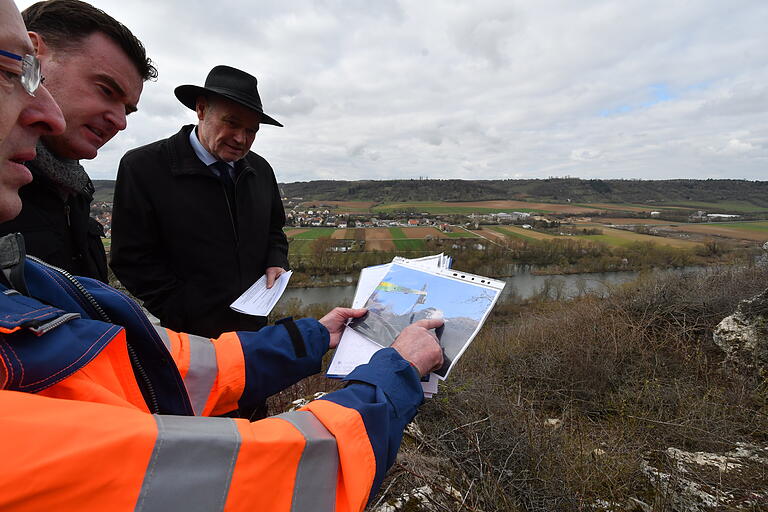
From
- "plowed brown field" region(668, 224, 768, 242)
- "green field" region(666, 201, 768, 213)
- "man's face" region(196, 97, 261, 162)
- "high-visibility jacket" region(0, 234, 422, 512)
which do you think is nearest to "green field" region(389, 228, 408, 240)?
"plowed brown field" region(668, 224, 768, 242)

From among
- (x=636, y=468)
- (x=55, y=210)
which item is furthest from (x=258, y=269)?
(x=636, y=468)

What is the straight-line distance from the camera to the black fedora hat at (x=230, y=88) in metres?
2.21

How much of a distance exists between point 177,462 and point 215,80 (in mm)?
2389

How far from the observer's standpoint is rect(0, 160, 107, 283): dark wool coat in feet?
4.93

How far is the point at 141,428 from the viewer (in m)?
0.60

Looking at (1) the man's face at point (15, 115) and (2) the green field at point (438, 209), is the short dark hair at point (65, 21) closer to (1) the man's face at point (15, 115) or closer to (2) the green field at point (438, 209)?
(1) the man's face at point (15, 115)

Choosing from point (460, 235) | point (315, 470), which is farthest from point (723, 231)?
point (315, 470)

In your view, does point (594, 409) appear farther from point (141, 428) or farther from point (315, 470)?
point (141, 428)

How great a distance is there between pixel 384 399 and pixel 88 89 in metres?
2.00

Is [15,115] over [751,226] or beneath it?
over

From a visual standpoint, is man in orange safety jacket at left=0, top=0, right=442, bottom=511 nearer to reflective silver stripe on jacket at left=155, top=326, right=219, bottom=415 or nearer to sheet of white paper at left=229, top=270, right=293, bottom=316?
reflective silver stripe on jacket at left=155, top=326, right=219, bottom=415

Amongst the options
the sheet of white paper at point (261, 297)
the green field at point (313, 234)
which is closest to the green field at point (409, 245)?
the green field at point (313, 234)

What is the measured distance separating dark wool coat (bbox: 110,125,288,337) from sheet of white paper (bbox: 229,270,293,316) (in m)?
0.09

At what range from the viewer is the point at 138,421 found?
24.1 inches
